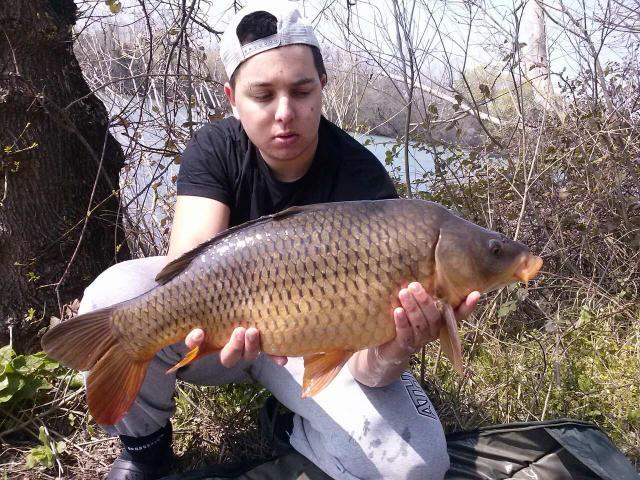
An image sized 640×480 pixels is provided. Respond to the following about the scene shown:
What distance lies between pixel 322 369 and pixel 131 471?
2.42 ft

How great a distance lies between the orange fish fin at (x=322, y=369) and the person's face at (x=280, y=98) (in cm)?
57

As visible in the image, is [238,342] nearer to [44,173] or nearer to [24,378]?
[24,378]

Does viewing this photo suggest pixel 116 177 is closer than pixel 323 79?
Result: No

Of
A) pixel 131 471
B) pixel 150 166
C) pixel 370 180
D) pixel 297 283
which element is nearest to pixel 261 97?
pixel 370 180

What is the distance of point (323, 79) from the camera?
69.0 inches

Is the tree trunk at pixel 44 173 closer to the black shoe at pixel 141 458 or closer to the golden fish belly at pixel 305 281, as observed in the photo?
the black shoe at pixel 141 458

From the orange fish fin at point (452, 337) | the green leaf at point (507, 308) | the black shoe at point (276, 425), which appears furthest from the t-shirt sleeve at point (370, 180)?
the green leaf at point (507, 308)

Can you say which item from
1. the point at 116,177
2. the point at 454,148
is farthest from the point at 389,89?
the point at 116,177

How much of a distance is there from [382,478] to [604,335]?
131 cm

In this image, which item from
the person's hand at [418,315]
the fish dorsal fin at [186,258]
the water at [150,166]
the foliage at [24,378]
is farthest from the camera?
the water at [150,166]

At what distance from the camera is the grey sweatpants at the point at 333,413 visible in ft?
5.29

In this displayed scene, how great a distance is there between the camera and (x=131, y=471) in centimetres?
177

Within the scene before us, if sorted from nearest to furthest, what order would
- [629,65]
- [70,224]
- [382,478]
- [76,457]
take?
[382,478], [76,457], [70,224], [629,65]

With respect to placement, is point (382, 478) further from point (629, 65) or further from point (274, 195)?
point (629, 65)
